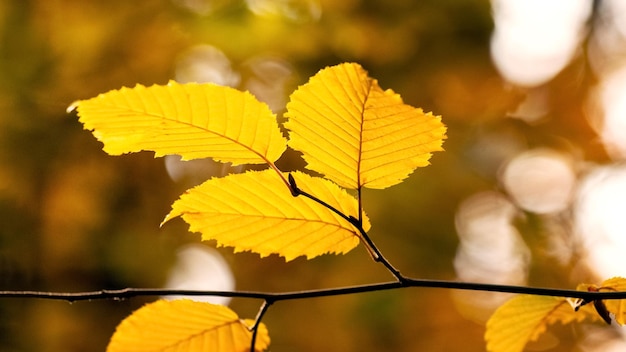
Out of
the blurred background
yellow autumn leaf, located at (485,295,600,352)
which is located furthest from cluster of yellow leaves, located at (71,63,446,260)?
the blurred background

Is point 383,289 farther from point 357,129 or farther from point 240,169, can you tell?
point 240,169

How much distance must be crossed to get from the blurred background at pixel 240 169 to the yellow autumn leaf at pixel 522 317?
4.79ft

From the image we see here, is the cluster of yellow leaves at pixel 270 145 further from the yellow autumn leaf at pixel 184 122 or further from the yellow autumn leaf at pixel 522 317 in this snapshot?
the yellow autumn leaf at pixel 522 317

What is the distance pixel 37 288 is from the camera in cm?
201

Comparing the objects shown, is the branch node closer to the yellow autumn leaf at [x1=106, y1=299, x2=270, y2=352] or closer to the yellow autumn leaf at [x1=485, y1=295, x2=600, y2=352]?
the yellow autumn leaf at [x1=106, y1=299, x2=270, y2=352]

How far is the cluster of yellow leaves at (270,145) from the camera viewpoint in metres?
0.39

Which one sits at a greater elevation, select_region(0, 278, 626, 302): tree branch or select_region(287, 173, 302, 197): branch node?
select_region(287, 173, 302, 197): branch node

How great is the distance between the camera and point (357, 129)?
399 mm

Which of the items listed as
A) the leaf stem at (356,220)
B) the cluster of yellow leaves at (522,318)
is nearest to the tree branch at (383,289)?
the leaf stem at (356,220)

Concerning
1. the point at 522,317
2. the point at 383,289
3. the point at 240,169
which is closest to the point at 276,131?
the point at 383,289

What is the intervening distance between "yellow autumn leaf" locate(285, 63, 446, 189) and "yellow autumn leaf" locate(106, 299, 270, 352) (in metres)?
0.17

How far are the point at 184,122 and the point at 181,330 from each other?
0.63ft

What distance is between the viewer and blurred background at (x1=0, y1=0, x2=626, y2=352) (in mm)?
1937

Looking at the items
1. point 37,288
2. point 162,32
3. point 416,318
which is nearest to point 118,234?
point 37,288
